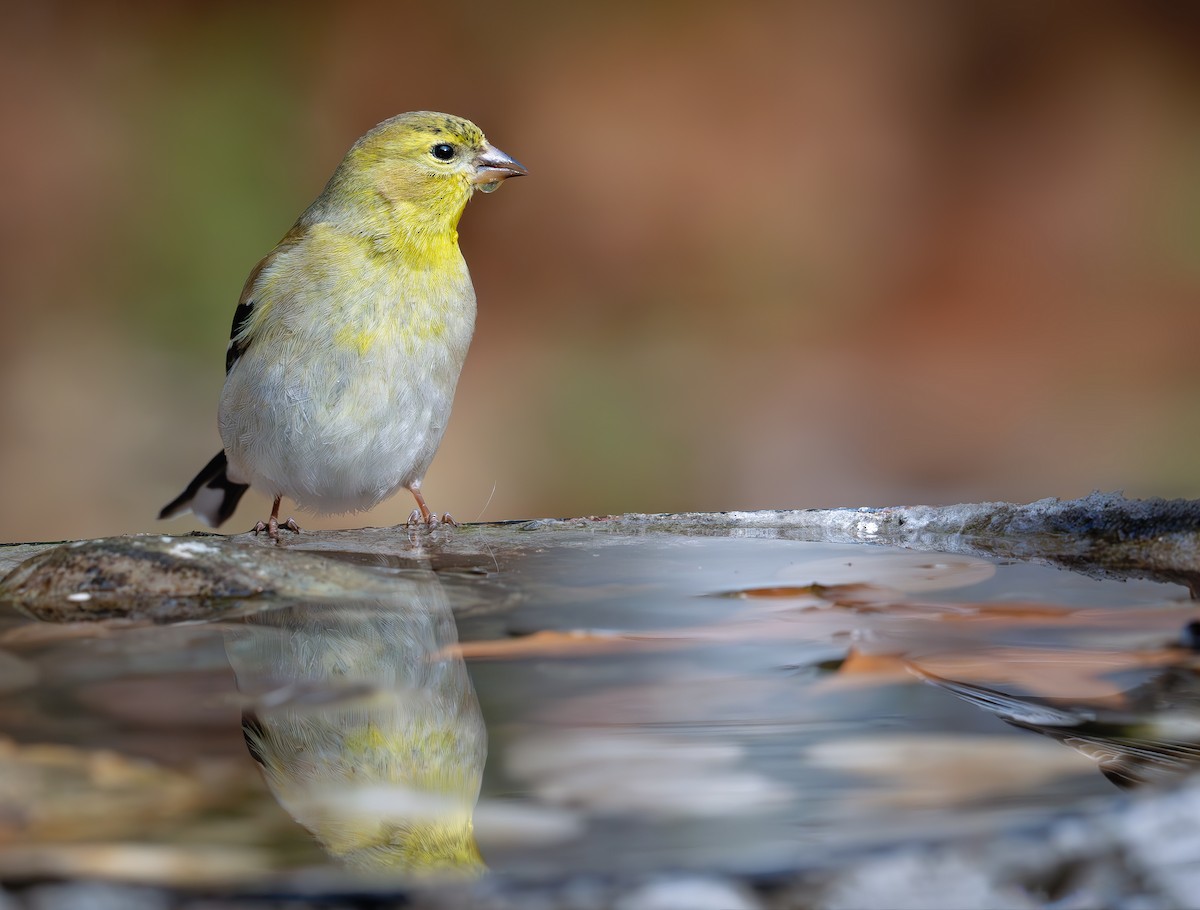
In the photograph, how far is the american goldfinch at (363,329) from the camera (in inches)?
86.4

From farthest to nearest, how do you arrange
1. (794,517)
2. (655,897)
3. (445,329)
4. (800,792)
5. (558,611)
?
(445,329) < (794,517) < (558,611) < (800,792) < (655,897)

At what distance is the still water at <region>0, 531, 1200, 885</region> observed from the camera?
1.94 ft

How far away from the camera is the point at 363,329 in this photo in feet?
7.14

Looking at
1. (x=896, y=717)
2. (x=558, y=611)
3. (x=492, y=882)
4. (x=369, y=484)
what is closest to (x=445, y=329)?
(x=369, y=484)

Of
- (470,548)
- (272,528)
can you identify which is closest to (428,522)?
(272,528)

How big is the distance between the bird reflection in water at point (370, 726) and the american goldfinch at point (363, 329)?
3.10 ft

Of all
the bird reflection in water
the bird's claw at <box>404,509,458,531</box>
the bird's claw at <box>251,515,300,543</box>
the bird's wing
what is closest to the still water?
the bird reflection in water

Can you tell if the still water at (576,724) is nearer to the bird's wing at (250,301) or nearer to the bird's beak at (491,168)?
the bird's wing at (250,301)

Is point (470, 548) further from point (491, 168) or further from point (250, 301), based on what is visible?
point (491, 168)

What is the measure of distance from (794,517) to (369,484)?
87cm

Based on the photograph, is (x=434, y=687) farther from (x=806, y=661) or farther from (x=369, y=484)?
(x=369, y=484)

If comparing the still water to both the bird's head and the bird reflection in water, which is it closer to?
the bird reflection in water

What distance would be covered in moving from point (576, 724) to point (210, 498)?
2.29m

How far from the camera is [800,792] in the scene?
2.20 ft
